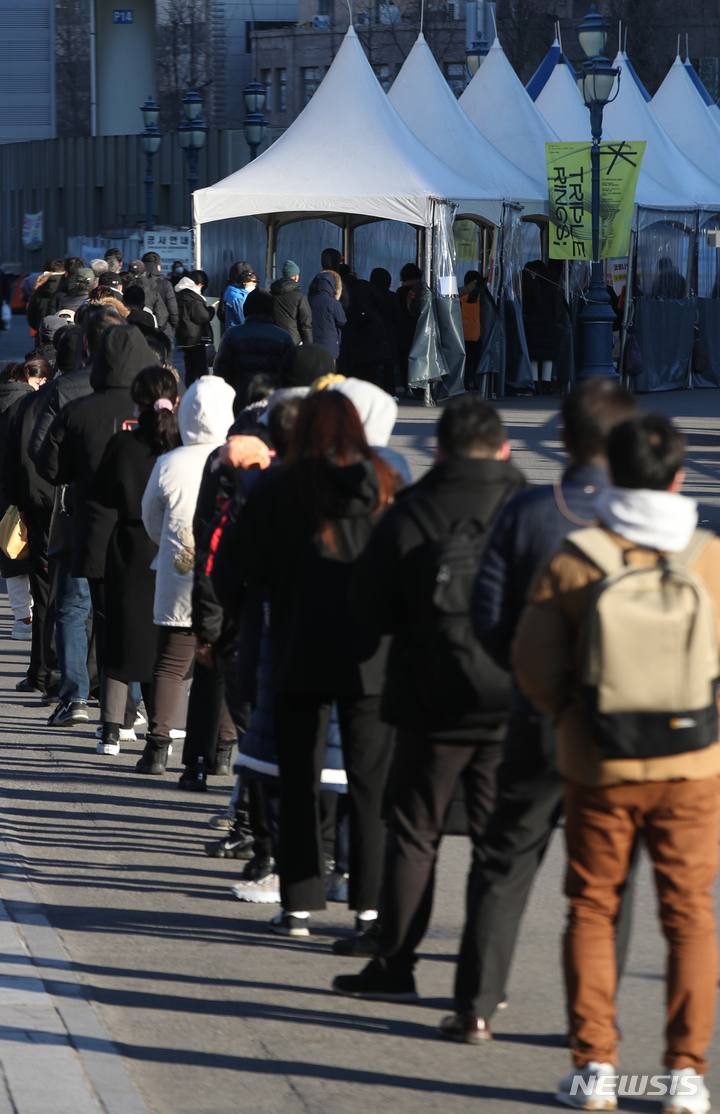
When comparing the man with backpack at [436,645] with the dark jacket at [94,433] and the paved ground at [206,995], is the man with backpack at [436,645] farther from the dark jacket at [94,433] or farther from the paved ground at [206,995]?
the dark jacket at [94,433]

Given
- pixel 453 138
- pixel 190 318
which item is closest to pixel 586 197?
pixel 453 138

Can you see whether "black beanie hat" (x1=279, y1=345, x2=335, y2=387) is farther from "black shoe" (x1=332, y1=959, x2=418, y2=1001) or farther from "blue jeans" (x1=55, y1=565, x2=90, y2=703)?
"blue jeans" (x1=55, y1=565, x2=90, y2=703)

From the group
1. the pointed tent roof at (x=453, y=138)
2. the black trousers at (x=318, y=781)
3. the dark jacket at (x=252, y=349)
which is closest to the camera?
the black trousers at (x=318, y=781)

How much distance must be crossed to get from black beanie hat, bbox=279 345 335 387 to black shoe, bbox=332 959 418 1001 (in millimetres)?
1973

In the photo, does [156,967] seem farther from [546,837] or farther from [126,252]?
[126,252]

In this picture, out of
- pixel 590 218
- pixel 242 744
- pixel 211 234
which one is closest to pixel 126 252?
pixel 211 234

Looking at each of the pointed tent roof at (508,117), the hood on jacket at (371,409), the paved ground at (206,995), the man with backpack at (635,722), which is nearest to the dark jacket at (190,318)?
the pointed tent roof at (508,117)

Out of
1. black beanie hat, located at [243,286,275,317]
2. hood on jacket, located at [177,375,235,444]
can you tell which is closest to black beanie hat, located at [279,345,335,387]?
hood on jacket, located at [177,375,235,444]

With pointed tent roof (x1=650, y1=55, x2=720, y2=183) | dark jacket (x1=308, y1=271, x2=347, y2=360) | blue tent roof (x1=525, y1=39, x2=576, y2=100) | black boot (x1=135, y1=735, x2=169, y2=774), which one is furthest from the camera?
blue tent roof (x1=525, y1=39, x2=576, y2=100)

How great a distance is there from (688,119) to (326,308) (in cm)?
1464

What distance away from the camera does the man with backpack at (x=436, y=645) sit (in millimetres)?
4320

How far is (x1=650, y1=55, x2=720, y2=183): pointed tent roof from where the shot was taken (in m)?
30.5

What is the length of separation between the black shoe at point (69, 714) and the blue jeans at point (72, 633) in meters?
0.03

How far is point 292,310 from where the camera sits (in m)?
17.0
